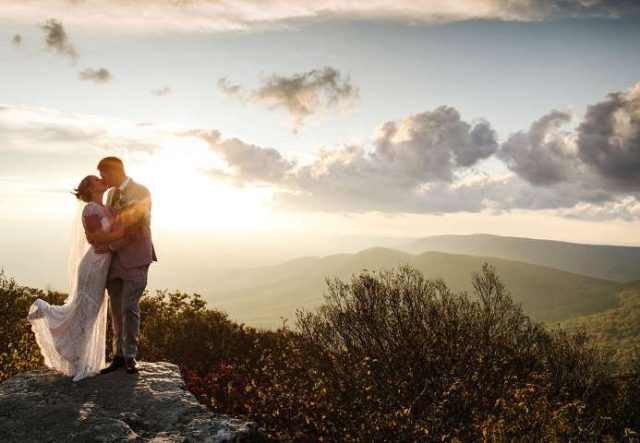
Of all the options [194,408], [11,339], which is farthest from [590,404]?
[11,339]

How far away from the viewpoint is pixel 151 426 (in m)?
5.09

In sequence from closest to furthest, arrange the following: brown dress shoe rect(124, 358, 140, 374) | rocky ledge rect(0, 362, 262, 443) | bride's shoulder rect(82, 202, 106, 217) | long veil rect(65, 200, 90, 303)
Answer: rocky ledge rect(0, 362, 262, 443) < bride's shoulder rect(82, 202, 106, 217) < brown dress shoe rect(124, 358, 140, 374) < long veil rect(65, 200, 90, 303)

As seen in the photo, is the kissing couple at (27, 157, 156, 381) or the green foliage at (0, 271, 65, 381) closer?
the kissing couple at (27, 157, 156, 381)

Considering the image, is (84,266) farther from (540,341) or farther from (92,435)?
(540,341)

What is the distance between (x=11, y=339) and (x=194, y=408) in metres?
7.11

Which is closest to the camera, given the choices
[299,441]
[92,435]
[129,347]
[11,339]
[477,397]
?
[92,435]

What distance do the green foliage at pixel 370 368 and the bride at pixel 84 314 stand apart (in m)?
1.87

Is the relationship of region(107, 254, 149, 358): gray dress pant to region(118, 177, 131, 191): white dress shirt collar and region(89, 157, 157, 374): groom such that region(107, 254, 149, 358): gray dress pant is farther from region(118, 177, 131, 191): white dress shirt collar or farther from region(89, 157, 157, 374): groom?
region(118, 177, 131, 191): white dress shirt collar

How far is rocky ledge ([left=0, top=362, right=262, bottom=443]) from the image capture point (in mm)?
4695

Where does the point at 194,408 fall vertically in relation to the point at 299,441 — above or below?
above

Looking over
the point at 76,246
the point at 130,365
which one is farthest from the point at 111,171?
the point at 130,365

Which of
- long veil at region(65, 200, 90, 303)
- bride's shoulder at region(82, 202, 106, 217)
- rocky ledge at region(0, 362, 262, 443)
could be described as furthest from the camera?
long veil at region(65, 200, 90, 303)

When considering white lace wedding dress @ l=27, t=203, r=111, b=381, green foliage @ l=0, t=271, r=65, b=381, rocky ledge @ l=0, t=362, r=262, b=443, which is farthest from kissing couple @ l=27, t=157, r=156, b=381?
green foliage @ l=0, t=271, r=65, b=381

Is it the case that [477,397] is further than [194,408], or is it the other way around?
[477,397]
